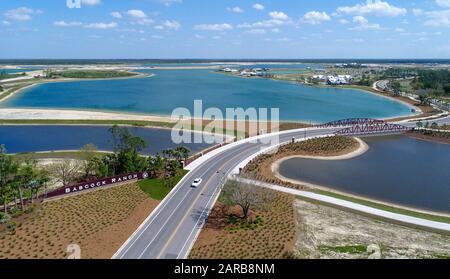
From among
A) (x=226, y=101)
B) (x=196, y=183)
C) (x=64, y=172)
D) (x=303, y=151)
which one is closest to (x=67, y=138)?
(x=64, y=172)

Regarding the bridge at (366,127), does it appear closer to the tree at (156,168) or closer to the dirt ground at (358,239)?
the dirt ground at (358,239)

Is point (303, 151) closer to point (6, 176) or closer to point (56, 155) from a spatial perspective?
point (56, 155)

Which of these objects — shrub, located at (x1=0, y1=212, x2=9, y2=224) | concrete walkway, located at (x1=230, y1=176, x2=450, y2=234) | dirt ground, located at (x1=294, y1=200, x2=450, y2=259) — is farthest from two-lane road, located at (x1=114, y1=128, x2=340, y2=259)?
shrub, located at (x1=0, y1=212, x2=9, y2=224)
